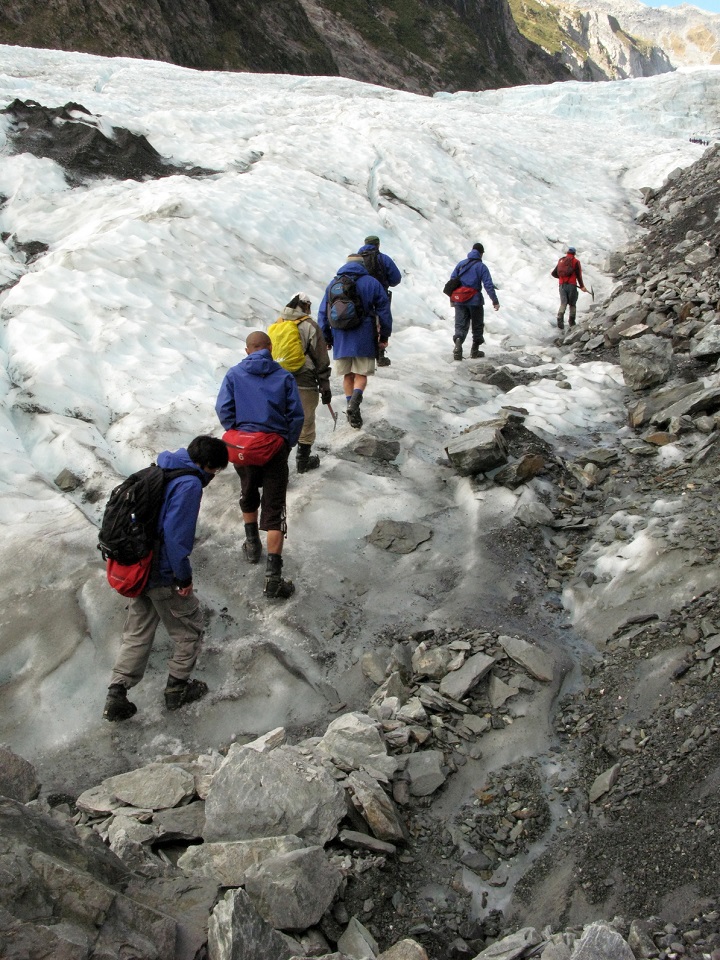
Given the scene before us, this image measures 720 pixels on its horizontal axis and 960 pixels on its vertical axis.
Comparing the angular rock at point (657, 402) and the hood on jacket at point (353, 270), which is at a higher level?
the hood on jacket at point (353, 270)

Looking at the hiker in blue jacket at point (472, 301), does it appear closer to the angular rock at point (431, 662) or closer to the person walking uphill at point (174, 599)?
the angular rock at point (431, 662)

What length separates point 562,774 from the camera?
4805mm

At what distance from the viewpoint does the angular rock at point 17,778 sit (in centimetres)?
438

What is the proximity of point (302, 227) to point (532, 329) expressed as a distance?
511 centimetres

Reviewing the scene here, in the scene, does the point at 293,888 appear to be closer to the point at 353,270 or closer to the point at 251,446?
the point at 251,446

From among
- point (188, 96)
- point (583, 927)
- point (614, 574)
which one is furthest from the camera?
point (188, 96)

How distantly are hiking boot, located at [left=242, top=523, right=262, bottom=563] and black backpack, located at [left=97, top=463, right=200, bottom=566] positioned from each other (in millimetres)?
1846

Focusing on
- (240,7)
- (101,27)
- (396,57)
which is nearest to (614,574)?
(101,27)

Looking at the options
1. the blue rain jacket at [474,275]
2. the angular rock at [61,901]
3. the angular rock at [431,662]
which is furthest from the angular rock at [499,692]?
the blue rain jacket at [474,275]

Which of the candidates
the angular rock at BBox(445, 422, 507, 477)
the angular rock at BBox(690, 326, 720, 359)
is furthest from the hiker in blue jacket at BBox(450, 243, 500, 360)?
the angular rock at BBox(445, 422, 507, 477)

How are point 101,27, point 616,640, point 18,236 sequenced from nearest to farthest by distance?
point 616,640, point 18,236, point 101,27

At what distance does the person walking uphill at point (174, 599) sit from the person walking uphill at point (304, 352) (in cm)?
258

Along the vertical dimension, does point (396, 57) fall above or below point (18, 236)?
above

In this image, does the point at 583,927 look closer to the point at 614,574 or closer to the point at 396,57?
the point at 614,574
